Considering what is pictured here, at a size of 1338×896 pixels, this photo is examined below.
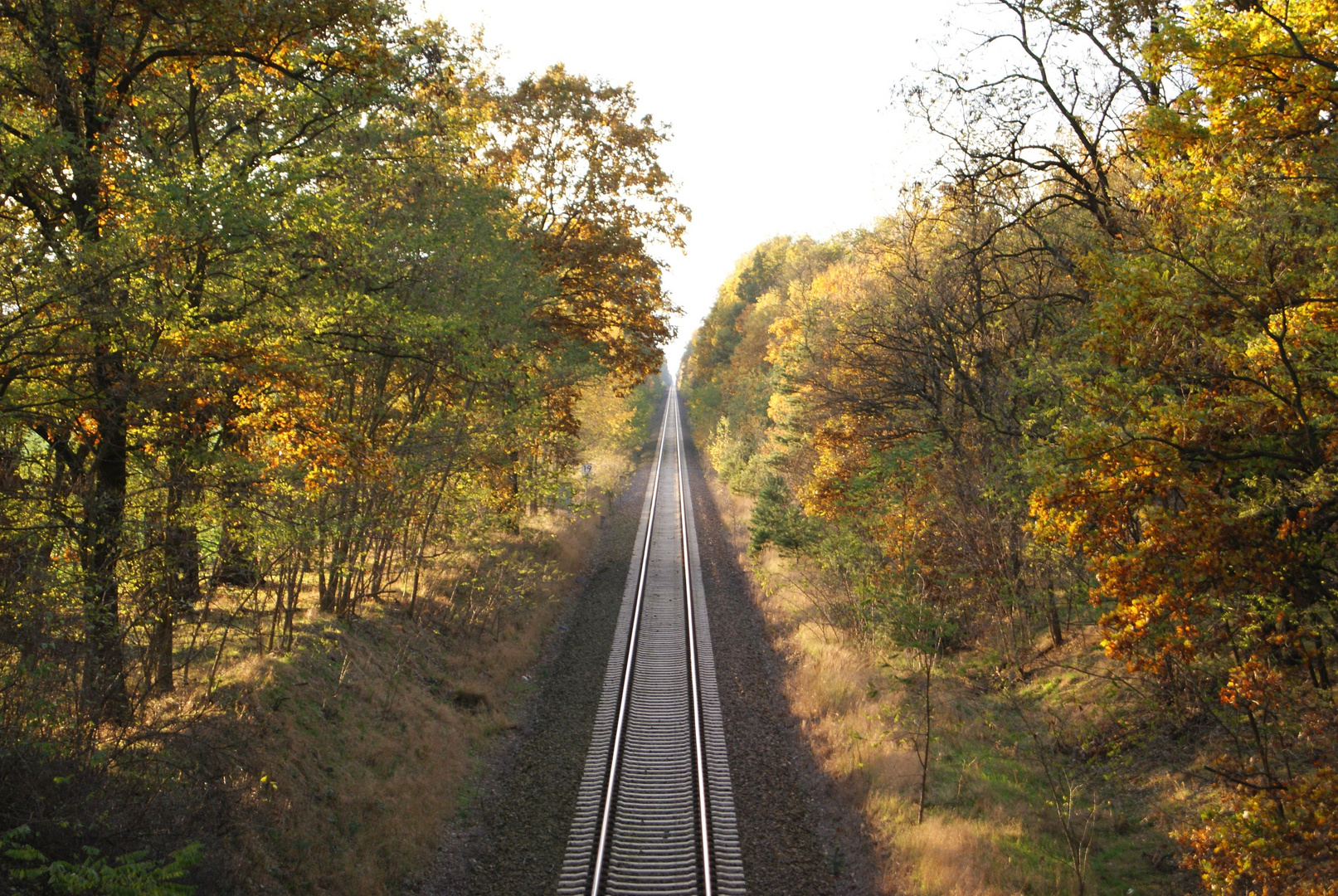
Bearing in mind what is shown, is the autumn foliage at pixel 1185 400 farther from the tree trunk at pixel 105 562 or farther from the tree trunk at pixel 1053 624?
the tree trunk at pixel 105 562

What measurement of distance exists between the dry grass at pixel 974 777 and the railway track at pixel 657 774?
187 centimetres

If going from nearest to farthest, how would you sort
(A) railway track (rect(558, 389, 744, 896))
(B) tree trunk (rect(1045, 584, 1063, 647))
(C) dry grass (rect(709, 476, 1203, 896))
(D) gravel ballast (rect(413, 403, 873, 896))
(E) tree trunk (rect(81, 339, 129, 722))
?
(E) tree trunk (rect(81, 339, 129, 722))
(C) dry grass (rect(709, 476, 1203, 896))
(A) railway track (rect(558, 389, 744, 896))
(D) gravel ballast (rect(413, 403, 873, 896))
(B) tree trunk (rect(1045, 584, 1063, 647))

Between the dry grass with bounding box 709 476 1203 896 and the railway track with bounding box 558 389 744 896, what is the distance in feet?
6.14

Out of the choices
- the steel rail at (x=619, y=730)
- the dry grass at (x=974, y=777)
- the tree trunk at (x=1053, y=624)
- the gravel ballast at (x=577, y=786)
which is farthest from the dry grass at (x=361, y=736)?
the tree trunk at (x=1053, y=624)

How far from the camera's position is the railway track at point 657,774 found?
8.70 meters

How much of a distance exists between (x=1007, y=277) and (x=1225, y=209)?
830 centimetres

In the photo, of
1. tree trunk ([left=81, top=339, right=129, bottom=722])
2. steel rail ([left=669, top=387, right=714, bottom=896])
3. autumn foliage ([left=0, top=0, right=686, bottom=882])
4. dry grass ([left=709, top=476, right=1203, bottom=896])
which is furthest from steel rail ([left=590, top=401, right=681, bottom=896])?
tree trunk ([left=81, top=339, right=129, bottom=722])

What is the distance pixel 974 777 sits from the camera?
1067 centimetres

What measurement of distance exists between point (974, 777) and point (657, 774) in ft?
14.9

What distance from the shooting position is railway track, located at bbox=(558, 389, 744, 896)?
8695 mm

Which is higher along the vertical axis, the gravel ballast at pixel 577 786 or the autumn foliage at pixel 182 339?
the autumn foliage at pixel 182 339

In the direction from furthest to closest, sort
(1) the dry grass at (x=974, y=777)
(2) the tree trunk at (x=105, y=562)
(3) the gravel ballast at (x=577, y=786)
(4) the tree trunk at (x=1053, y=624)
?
(4) the tree trunk at (x=1053, y=624), (3) the gravel ballast at (x=577, y=786), (1) the dry grass at (x=974, y=777), (2) the tree trunk at (x=105, y=562)

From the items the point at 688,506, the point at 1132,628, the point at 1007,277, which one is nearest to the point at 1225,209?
the point at 1132,628

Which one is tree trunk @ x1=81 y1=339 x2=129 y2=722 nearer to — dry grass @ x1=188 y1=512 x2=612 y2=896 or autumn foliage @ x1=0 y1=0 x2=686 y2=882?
autumn foliage @ x1=0 y1=0 x2=686 y2=882
